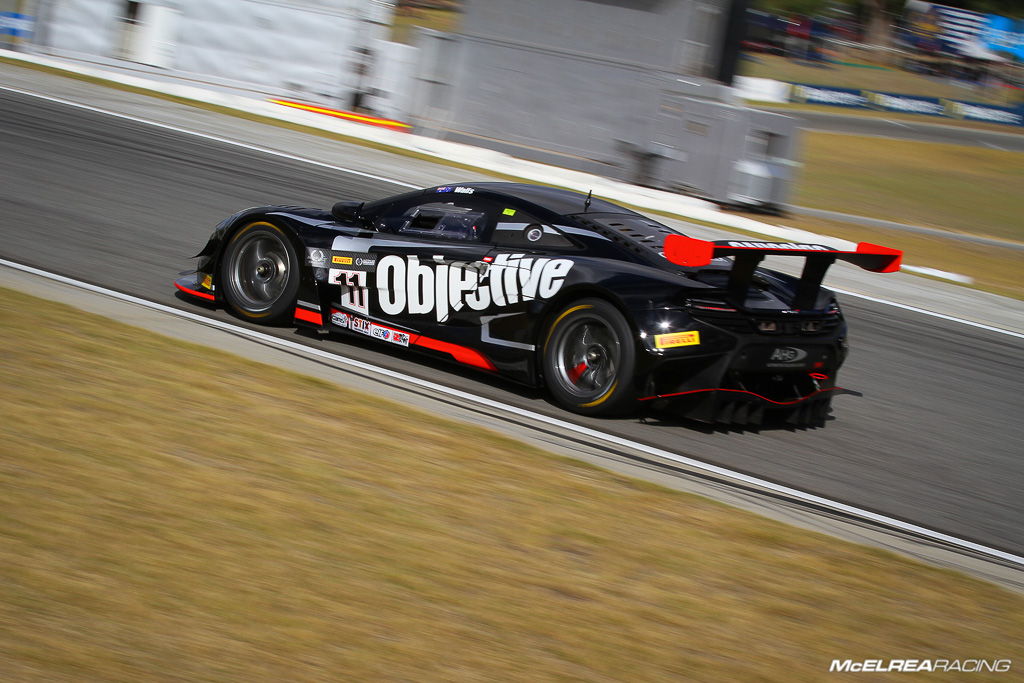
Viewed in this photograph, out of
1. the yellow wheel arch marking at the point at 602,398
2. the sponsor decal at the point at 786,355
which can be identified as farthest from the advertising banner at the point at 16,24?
the sponsor decal at the point at 786,355

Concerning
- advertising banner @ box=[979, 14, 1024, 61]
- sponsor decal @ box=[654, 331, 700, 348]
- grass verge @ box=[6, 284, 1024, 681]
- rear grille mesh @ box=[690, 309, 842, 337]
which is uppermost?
advertising banner @ box=[979, 14, 1024, 61]

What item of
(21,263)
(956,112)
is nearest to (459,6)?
(21,263)

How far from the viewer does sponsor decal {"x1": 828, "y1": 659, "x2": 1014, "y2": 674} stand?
3658 mm

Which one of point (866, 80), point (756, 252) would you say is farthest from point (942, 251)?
point (866, 80)

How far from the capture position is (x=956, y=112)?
48031 mm

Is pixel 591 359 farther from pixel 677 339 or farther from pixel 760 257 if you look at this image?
pixel 760 257

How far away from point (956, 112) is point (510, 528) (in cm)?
4917

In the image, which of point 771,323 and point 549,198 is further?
point 549,198

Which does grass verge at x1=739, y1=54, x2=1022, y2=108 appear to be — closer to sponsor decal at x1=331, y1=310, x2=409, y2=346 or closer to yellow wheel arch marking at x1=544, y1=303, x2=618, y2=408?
sponsor decal at x1=331, y1=310, x2=409, y2=346

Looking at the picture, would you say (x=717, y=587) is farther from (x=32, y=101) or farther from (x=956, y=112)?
(x=956, y=112)

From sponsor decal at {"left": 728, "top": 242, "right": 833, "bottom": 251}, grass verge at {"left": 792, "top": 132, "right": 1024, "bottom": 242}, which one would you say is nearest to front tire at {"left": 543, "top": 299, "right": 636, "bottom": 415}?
sponsor decal at {"left": 728, "top": 242, "right": 833, "bottom": 251}

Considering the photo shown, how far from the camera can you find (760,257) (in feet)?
19.1

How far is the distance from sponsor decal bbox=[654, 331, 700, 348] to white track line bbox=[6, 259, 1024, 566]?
572 millimetres

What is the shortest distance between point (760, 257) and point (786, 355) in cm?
61
